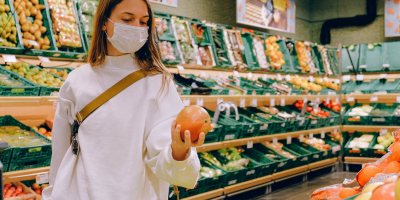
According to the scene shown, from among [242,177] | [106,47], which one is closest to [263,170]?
[242,177]

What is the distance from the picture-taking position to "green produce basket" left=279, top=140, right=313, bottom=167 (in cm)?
547

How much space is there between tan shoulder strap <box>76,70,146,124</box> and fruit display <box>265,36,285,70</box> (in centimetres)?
471

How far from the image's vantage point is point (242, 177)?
174 inches

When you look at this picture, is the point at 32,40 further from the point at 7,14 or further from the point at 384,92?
the point at 384,92

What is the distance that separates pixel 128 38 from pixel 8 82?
5.84 ft

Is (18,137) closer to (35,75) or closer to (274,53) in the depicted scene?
(35,75)

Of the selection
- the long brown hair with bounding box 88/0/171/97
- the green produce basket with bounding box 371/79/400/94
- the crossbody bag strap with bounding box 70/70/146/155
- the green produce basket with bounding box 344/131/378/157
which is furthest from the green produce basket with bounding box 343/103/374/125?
the crossbody bag strap with bounding box 70/70/146/155

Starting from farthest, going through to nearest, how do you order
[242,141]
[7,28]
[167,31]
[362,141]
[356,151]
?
[362,141] < [356,151] < [242,141] < [167,31] < [7,28]

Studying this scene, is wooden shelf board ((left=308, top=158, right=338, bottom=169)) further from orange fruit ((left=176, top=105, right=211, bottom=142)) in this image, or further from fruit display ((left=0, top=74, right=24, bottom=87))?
orange fruit ((left=176, top=105, right=211, bottom=142))

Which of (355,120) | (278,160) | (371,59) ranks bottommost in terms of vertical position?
(278,160)

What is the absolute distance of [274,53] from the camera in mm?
6000

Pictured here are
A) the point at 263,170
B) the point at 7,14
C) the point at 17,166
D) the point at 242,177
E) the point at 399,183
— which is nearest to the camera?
the point at 399,183

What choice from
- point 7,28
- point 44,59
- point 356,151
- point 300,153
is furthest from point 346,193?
point 356,151

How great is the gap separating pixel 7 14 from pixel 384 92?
5.94m
